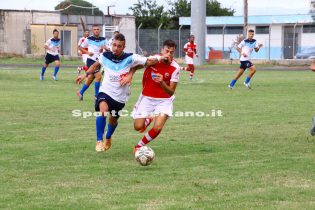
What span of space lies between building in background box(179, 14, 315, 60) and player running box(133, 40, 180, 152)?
159 feet

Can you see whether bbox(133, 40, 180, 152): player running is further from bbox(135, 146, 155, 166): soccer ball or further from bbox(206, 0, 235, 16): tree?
bbox(206, 0, 235, 16): tree

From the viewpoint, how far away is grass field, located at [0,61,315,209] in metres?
7.26

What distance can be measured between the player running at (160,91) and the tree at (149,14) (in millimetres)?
65407

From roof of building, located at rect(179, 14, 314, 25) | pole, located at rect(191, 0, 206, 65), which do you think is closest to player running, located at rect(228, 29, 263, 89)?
pole, located at rect(191, 0, 206, 65)

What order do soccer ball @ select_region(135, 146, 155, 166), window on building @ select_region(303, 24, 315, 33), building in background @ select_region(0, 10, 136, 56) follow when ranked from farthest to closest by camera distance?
window on building @ select_region(303, 24, 315, 33)
building in background @ select_region(0, 10, 136, 56)
soccer ball @ select_region(135, 146, 155, 166)

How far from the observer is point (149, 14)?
77.9m

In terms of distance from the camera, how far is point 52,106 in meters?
17.7

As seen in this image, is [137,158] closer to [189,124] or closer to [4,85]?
[189,124]

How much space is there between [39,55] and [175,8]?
98.8 feet

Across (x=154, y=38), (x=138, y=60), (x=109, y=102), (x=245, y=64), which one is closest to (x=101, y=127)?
(x=109, y=102)

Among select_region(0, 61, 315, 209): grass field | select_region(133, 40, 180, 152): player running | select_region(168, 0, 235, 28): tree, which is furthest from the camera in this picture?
select_region(168, 0, 235, 28): tree

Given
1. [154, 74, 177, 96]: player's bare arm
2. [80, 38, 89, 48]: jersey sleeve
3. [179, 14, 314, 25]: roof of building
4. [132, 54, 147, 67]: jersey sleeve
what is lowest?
[154, 74, 177, 96]: player's bare arm

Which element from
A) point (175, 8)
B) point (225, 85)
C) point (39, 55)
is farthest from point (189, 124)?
point (175, 8)

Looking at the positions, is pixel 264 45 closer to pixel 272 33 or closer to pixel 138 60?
pixel 272 33
